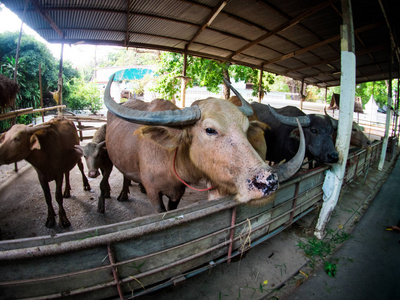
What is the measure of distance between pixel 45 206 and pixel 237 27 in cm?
616

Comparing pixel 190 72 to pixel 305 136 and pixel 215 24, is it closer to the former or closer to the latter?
pixel 215 24

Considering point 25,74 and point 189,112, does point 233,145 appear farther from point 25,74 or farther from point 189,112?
point 25,74

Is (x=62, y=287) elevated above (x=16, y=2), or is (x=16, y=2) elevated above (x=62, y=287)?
(x=16, y=2)

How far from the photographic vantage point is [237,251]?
1.98 meters

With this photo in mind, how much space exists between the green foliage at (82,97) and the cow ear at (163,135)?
1637cm

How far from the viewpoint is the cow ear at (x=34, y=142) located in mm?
3010

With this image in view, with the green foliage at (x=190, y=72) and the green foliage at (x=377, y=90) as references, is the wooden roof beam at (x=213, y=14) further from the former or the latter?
the green foliage at (x=377, y=90)

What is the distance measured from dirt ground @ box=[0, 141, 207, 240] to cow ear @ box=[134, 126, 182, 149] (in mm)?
2257

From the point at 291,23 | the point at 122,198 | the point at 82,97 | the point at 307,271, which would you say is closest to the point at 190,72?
the point at 291,23

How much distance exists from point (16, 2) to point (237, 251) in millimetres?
5532

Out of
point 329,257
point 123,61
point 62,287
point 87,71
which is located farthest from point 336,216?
point 87,71

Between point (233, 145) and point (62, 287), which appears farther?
point (233, 145)

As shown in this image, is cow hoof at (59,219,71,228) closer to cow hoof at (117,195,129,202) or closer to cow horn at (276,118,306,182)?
cow hoof at (117,195,129,202)

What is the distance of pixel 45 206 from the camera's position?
3848 mm
